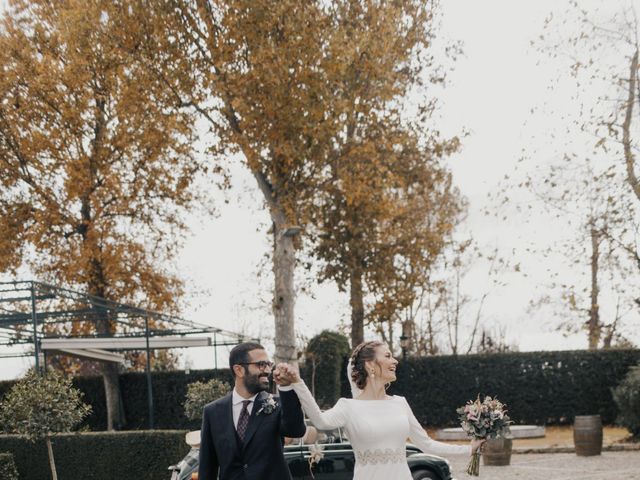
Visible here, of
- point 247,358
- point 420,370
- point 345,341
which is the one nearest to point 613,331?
point 420,370

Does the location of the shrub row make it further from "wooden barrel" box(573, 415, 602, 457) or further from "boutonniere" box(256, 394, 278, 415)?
"boutonniere" box(256, 394, 278, 415)

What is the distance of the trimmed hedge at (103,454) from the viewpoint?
18.7 meters

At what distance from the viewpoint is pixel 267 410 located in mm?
5660

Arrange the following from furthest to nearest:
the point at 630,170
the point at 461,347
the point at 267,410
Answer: the point at 461,347
the point at 630,170
the point at 267,410

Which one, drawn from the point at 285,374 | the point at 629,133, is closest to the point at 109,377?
the point at 629,133

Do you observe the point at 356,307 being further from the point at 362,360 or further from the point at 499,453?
the point at 362,360

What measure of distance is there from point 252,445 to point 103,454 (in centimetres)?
1436

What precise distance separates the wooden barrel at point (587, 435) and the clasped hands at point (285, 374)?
18164 millimetres

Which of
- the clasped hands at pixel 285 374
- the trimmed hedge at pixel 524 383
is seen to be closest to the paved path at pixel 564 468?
the trimmed hedge at pixel 524 383

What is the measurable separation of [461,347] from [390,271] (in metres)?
17.3

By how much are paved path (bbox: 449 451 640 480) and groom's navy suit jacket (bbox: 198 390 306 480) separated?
511 inches

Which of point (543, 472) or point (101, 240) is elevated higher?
point (101, 240)

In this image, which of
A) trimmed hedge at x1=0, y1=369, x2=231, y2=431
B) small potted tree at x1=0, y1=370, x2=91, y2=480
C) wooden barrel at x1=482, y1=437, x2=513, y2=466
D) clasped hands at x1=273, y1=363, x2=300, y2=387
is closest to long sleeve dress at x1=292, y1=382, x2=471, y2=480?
clasped hands at x1=273, y1=363, x2=300, y2=387

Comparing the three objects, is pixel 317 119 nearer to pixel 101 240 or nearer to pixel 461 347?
pixel 101 240
